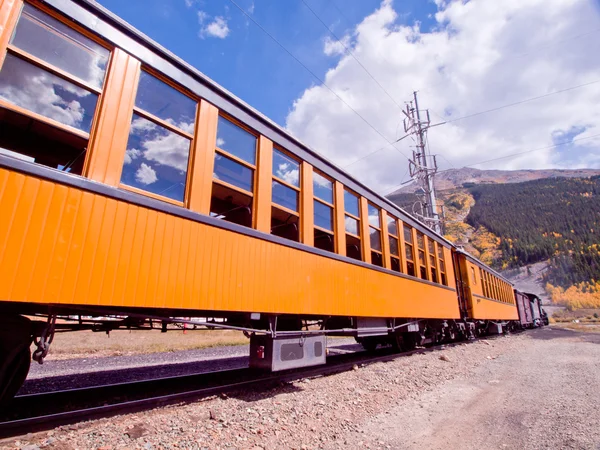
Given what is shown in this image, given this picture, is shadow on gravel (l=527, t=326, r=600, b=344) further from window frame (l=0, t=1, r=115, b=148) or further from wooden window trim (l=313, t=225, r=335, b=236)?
window frame (l=0, t=1, r=115, b=148)

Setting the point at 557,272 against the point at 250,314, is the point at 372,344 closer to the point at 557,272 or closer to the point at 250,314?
the point at 250,314

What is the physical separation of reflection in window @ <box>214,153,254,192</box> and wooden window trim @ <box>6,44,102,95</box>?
1.52m

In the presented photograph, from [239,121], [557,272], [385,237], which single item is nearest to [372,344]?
[385,237]

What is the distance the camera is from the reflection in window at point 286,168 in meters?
5.12

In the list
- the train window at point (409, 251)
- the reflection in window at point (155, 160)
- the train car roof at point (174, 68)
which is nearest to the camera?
the train car roof at point (174, 68)

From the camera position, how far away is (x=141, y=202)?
10.7 feet

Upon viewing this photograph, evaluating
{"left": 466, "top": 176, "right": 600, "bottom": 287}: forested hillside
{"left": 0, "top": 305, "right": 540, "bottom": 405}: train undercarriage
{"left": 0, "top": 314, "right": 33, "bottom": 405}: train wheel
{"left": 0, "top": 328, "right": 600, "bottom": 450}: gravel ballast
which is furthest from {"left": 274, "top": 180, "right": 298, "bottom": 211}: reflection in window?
{"left": 466, "top": 176, "right": 600, "bottom": 287}: forested hillside

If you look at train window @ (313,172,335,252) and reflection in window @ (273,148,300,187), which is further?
train window @ (313,172,335,252)

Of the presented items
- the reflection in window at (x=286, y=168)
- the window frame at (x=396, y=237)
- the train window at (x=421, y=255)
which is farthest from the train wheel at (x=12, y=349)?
the train window at (x=421, y=255)

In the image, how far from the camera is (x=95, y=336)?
1462 cm

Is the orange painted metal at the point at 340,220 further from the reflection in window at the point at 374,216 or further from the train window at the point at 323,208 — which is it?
the reflection in window at the point at 374,216

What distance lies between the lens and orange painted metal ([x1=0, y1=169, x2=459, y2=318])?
252 cm

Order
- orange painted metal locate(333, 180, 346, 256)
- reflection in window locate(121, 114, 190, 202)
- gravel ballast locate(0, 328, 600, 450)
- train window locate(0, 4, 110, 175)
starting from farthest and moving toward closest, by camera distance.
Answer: orange painted metal locate(333, 180, 346, 256)
reflection in window locate(121, 114, 190, 202)
gravel ballast locate(0, 328, 600, 450)
train window locate(0, 4, 110, 175)

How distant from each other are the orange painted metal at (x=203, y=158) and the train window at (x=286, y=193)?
1.18 meters
